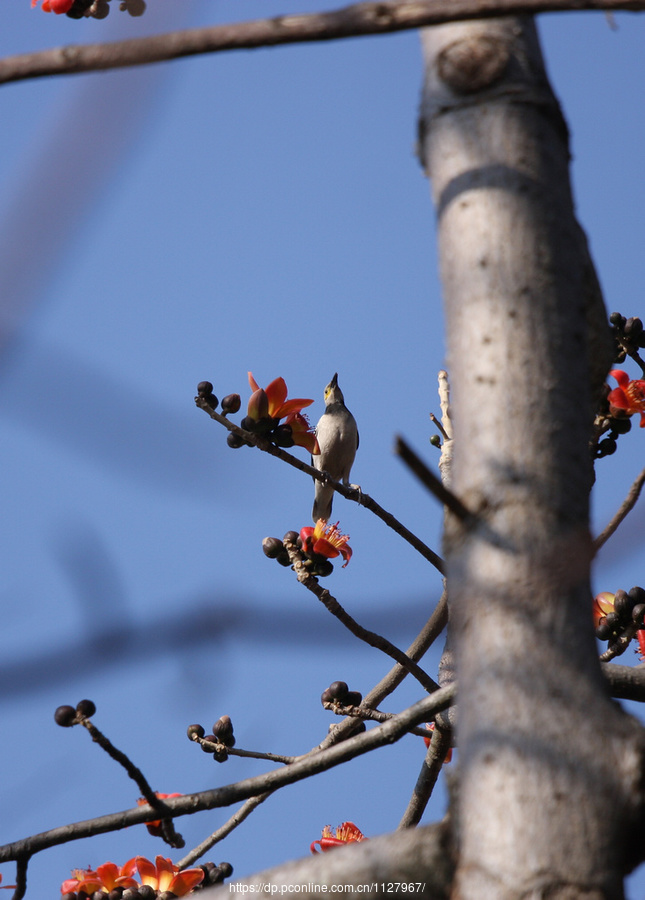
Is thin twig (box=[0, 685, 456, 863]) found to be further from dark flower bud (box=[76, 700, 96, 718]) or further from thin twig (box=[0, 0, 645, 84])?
thin twig (box=[0, 0, 645, 84])

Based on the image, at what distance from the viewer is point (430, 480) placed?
110cm

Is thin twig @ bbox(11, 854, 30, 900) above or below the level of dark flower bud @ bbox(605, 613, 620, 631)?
below

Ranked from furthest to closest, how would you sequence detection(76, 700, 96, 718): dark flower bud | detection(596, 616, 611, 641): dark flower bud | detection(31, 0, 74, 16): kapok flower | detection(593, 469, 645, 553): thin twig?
detection(31, 0, 74, 16): kapok flower, detection(596, 616, 611, 641): dark flower bud, detection(593, 469, 645, 553): thin twig, detection(76, 700, 96, 718): dark flower bud

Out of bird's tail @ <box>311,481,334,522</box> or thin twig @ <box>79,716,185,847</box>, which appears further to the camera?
bird's tail @ <box>311,481,334,522</box>

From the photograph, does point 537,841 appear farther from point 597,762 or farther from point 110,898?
point 110,898

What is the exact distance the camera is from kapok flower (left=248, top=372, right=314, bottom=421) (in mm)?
3551

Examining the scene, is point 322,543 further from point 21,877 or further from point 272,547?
point 21,877

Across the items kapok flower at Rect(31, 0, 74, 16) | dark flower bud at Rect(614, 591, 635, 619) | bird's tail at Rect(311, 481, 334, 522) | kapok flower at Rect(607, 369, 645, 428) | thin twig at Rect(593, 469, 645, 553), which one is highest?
kapok flower at Rect(31, 0, 74, 16)

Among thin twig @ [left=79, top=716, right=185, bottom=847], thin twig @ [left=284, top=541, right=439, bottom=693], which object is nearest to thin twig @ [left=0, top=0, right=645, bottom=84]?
thin twig @ [left=79, top=716, right=185, bottom=847]

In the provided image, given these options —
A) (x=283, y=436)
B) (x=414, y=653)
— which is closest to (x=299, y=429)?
(x=283, y=436)

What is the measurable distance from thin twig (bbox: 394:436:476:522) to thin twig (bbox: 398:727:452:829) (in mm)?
1889

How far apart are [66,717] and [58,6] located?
11.5 ft

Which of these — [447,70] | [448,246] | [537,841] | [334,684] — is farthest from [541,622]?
[334,684]

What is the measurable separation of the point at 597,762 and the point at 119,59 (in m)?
1.06
